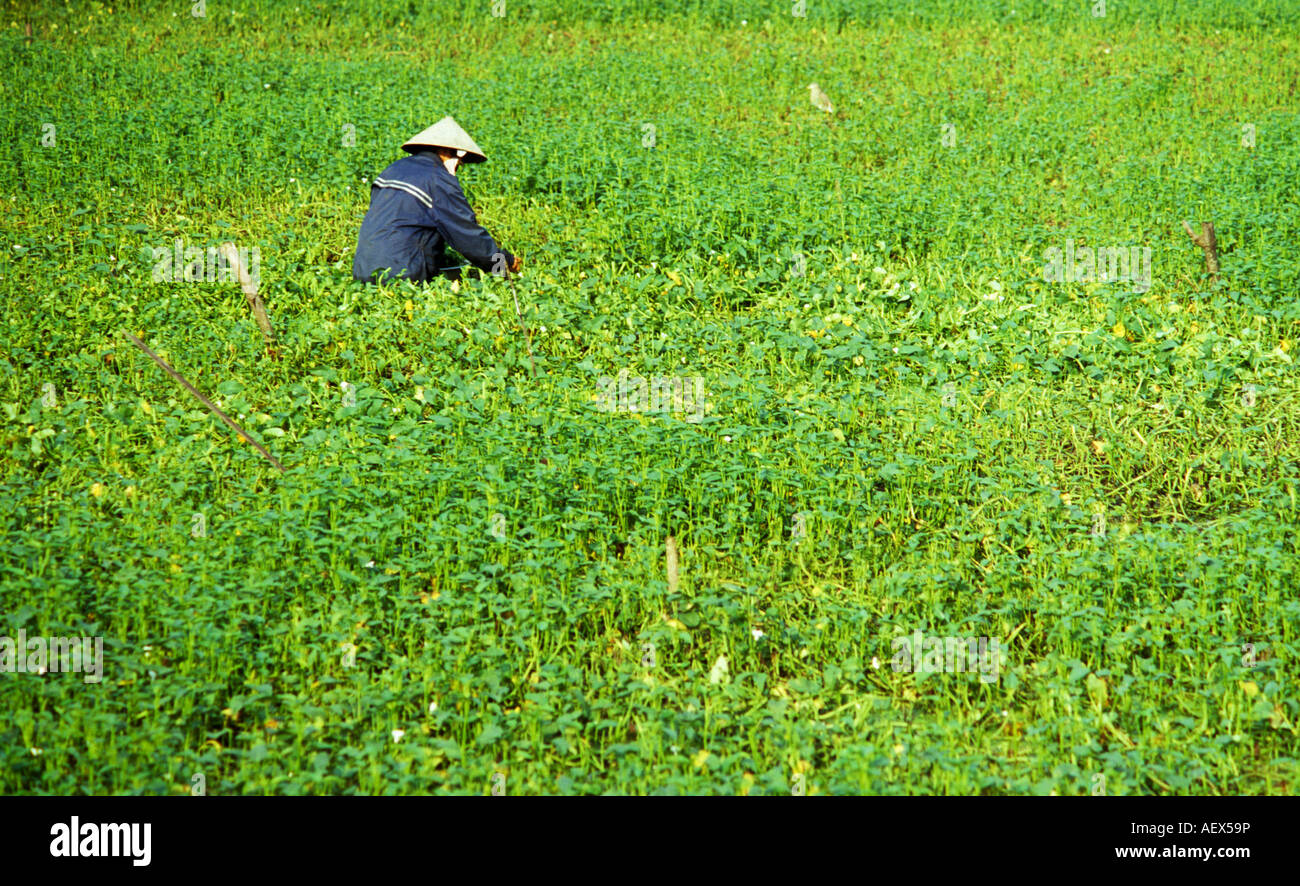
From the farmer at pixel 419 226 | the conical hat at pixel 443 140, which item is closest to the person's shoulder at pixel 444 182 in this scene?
the farmer at pixel 419 226

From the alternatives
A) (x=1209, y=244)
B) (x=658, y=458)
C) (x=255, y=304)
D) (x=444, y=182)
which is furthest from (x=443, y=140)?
(x=1209, y=244)

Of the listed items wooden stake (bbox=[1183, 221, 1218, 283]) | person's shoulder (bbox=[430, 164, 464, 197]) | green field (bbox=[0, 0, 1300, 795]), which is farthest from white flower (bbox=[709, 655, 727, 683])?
wooden stake (bbox=[1183, 221, 1218, 283])

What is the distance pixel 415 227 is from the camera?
8375 mm

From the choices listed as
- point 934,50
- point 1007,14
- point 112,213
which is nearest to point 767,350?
point 112,213

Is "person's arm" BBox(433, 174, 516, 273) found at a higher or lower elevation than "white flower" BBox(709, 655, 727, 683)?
higher

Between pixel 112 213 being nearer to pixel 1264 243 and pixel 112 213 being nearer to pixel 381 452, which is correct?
pixel 381 452

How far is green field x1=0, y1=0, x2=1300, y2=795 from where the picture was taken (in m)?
4.43

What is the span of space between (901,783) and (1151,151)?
965 cm

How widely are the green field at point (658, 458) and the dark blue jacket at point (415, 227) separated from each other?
312mm

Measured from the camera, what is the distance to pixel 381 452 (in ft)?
20.3

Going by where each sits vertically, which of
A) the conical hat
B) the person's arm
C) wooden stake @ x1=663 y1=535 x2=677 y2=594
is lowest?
wooden stake @ x1=663 y1=535 x2=677 y2=594

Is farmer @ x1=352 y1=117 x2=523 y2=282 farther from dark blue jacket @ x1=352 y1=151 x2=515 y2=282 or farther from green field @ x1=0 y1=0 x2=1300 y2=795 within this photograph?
green field @ x1=0 y1=0 x2=1300 y2=795

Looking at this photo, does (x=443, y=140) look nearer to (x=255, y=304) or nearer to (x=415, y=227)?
(x=415, y=227)

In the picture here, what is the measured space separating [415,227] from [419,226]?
0.03m
